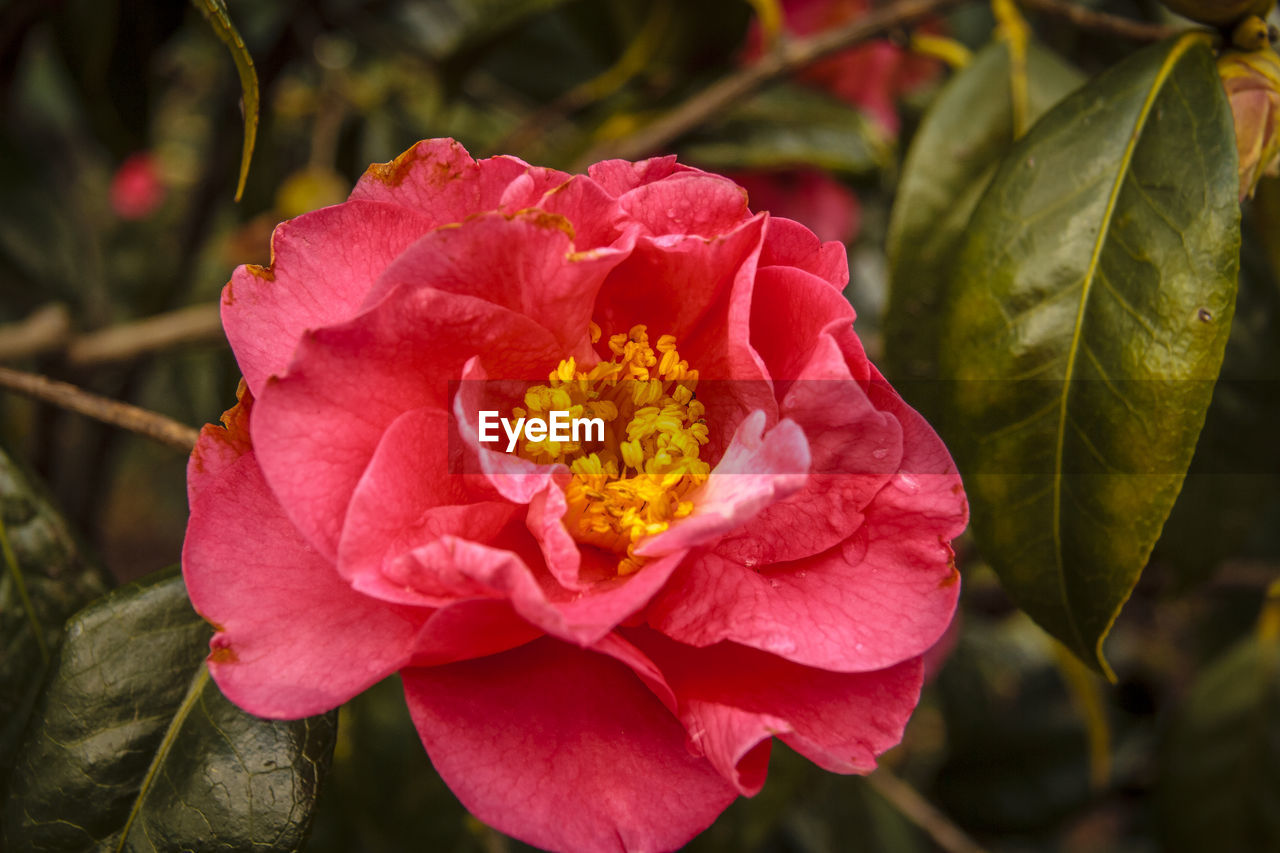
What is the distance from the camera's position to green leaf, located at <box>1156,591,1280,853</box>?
4.68ft

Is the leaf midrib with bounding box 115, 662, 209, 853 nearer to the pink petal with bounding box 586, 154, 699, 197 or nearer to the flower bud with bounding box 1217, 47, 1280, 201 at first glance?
the pink petal with bounding box 586, 154, 699, 197

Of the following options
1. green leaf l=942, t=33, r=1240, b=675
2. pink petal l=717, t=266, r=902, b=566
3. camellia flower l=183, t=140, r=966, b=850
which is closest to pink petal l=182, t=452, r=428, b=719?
camellia flower l=183, t=140, r=966, b=850

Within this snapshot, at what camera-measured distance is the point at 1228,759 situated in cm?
148

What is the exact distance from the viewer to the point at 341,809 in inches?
53.6

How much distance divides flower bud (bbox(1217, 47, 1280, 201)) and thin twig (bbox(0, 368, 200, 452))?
0.81m

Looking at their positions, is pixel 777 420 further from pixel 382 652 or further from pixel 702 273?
pixel 382 652

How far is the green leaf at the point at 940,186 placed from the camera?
91 cm

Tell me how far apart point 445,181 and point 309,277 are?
11 cm

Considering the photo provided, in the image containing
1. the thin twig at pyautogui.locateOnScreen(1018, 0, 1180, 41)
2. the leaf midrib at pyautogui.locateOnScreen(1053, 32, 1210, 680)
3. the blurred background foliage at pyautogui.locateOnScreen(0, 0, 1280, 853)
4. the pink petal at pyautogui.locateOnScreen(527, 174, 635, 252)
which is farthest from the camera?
the blurred background foliage at pyautogui.locateOnScreen(0, 0, 1280, 853)

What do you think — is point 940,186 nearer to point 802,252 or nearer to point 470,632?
point 802,252

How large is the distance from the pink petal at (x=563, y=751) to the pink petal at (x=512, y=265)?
0.72 feet

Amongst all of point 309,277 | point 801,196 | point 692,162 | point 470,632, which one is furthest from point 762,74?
point 470,632

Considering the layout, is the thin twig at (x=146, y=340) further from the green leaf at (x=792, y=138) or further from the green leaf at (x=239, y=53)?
the green leaf at (x=792, y=138)

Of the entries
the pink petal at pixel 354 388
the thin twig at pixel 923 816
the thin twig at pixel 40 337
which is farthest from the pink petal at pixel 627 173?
the thin twig at pixel 923 816
